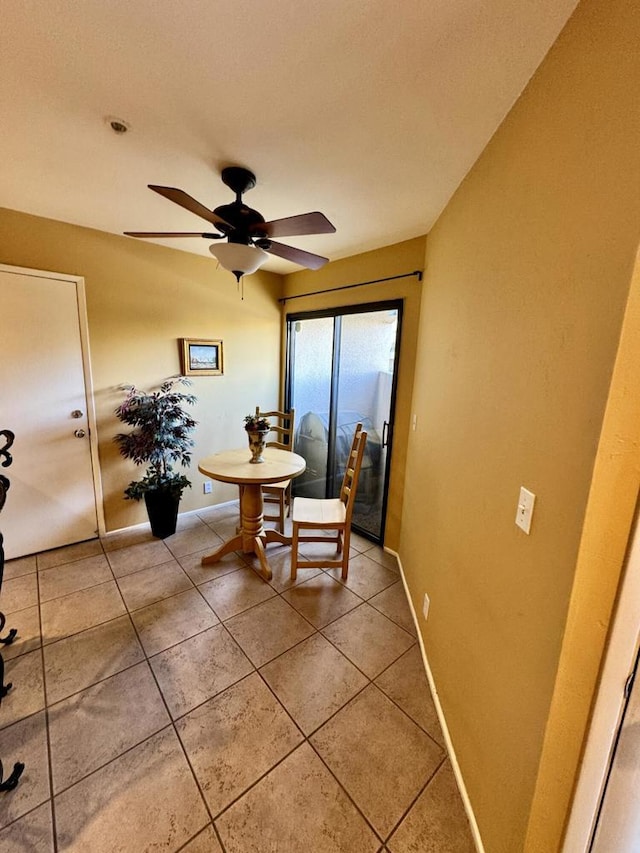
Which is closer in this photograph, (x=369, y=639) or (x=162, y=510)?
(x=369, y=639)

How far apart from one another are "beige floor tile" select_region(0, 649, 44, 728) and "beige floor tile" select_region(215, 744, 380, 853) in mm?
1037

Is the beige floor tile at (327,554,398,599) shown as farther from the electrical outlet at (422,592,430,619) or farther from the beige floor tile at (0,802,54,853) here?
the beige floor tile at (0,802,54,853)

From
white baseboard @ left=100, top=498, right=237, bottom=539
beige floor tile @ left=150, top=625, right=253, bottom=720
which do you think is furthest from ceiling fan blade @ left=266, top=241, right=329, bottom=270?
white baseboard @ left=100, top=498, right=237, bottom=539

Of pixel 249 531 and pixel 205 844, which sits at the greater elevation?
pixel 249 531

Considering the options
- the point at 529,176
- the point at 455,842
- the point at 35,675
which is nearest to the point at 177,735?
the point at 35,675

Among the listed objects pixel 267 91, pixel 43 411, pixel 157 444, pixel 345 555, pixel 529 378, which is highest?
pixel 267 91

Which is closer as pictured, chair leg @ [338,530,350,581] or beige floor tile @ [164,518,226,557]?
chair leg @ [338,530,350,581]

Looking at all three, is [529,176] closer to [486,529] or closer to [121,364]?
[486,529]

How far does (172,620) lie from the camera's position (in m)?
2.02

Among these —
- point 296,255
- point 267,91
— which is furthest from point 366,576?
point 267,91

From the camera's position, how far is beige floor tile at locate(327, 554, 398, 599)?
2362mm

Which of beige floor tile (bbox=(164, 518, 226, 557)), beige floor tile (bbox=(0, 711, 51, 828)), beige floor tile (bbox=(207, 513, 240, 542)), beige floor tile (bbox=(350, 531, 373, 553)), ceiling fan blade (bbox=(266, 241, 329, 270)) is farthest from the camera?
beige floor tile (bbox=(207, 513, 240, 542))

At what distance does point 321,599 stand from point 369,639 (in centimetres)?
42

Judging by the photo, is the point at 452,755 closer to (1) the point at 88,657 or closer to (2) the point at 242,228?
(1) the point at 88,657
